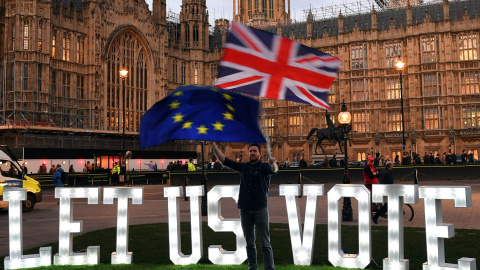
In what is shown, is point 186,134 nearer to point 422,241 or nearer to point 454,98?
point 422,241

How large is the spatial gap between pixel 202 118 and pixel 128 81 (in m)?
50.1

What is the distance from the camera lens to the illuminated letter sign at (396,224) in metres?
8.35

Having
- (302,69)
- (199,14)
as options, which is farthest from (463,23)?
(302,69)

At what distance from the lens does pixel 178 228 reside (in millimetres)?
9398

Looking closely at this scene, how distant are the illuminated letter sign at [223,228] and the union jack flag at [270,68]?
6.77 feet

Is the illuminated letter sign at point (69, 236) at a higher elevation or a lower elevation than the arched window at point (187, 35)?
lower

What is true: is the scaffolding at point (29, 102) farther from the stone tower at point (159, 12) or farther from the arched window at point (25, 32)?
the stone tower at point (159, 12)

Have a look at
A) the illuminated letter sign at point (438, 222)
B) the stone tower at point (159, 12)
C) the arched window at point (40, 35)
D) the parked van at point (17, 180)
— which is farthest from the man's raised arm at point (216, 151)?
the stone tower at point (159, 12)

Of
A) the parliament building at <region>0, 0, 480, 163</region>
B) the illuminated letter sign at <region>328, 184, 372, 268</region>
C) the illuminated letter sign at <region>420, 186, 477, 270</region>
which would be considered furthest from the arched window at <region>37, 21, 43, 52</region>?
the illuminated letter sign at <region>420, 186, 477, 270</region>

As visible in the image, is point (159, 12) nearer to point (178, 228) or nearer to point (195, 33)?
point (195, 33)

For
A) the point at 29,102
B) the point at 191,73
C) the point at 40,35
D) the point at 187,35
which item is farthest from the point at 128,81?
the point at 29,102

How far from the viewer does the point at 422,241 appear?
11531 mm

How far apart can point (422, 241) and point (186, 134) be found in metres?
6.60

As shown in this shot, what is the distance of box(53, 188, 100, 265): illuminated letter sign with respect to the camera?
9.41m
